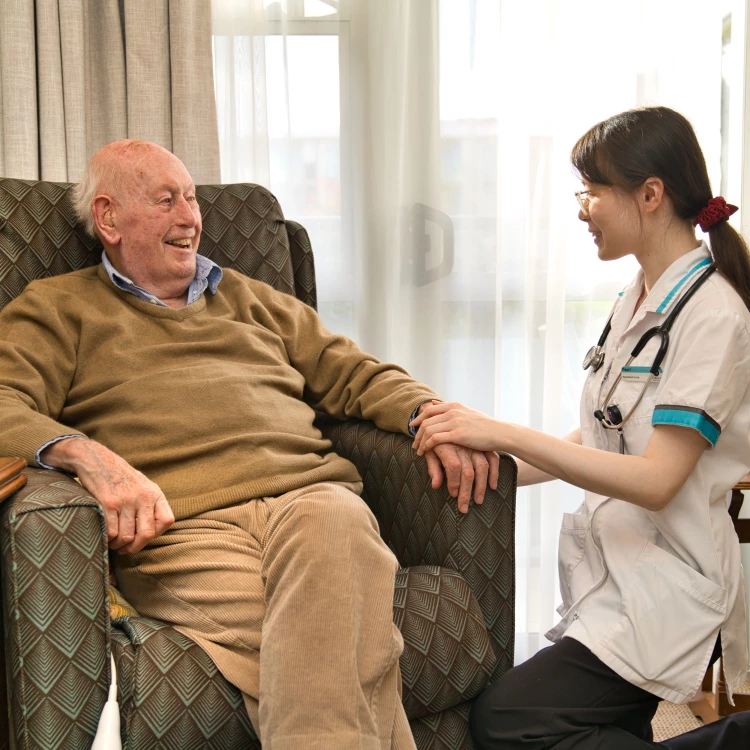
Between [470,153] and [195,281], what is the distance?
36.3 inches

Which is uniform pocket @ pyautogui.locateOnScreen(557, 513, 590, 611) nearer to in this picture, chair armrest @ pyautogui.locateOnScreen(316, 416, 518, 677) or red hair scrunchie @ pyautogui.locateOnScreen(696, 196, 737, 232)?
chair armrest @ pyautogui.locateOnScreen(316, 416, 518, 677)

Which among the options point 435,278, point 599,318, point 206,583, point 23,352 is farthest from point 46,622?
point 599,318

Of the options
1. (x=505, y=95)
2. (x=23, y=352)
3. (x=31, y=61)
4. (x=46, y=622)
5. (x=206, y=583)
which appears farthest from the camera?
(x=505, y=95)

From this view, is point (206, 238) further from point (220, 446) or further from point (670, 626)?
point (670, 626)

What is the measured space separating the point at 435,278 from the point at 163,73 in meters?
0.90

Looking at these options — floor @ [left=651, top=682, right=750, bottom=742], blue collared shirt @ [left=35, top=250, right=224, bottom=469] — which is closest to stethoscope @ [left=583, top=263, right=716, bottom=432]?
blue collared shirt @ [left=35, top=250, right=224, bottom=469]

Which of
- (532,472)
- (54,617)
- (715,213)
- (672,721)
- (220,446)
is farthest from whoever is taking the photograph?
(672,721)

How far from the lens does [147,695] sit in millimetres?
1104

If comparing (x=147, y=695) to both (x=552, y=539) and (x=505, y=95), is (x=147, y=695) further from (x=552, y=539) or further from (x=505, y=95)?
(x=505, y=95)

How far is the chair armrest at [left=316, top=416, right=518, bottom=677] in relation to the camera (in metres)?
1.43

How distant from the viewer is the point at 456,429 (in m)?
1.43

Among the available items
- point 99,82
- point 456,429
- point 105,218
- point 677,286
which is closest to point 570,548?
point 456,429

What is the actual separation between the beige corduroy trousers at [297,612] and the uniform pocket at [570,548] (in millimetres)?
377

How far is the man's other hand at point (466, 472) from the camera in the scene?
141cm
